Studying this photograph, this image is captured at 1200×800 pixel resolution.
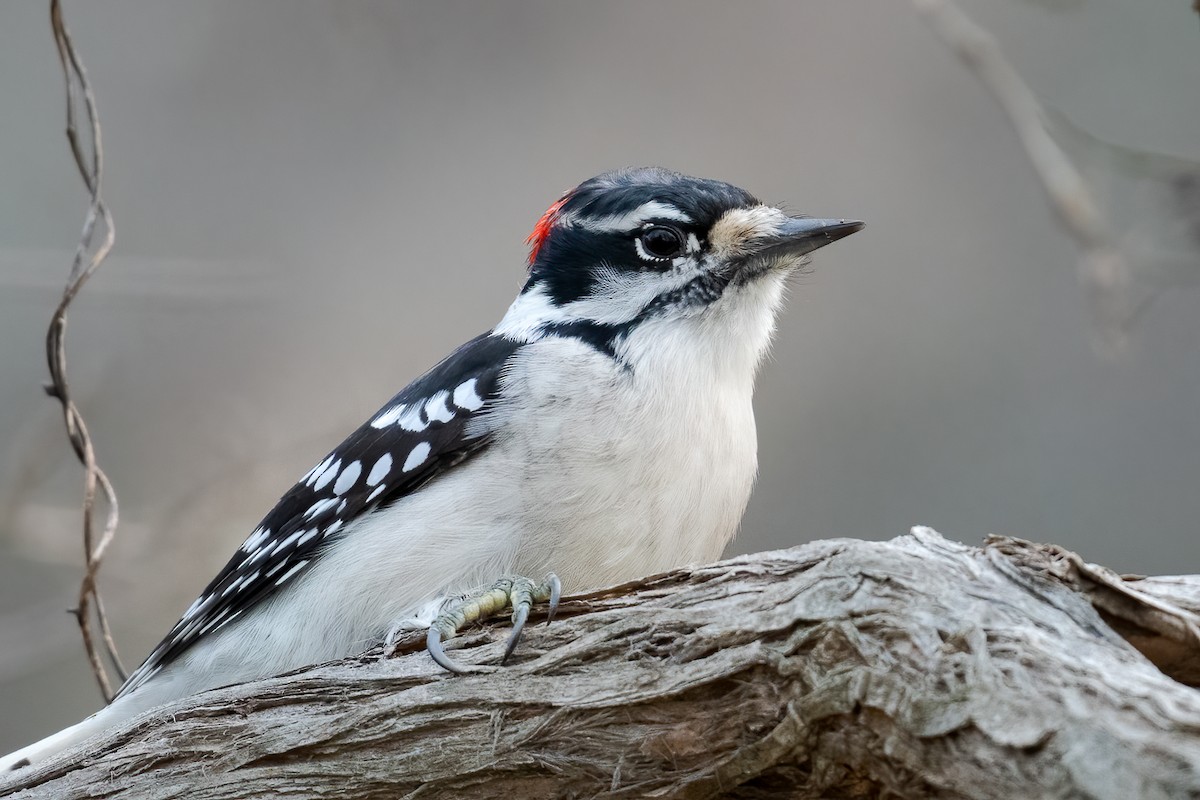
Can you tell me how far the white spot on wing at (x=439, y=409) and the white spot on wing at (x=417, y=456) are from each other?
69 millimetres

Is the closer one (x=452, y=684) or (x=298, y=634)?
(x=452, y=684)

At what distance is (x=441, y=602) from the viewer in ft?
7.43

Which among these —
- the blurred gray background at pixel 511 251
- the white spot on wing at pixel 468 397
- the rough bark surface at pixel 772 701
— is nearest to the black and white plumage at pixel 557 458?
the white spot on wing at pixel 468 397

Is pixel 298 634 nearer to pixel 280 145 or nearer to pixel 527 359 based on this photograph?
pixel 527 359

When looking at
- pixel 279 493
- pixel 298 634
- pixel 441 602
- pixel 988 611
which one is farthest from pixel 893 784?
pixel 279 493

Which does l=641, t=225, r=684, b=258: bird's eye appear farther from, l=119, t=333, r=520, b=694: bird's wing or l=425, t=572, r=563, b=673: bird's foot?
l=425, t=572, r=563, b=673: bird's foot

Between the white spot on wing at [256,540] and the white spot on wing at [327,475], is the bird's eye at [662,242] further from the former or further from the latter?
the white spot on wing at [256,540]

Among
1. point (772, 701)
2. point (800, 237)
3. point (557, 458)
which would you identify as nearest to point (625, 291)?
point (800, 237)

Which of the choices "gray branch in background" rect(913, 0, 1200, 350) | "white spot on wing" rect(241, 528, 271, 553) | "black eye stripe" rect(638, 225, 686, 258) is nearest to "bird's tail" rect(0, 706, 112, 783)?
"white spot on wing" rect(241, 528, 271, 553)

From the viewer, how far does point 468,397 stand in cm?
256

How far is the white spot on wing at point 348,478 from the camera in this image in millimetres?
2646

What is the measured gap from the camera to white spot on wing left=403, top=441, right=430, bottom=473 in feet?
8.26

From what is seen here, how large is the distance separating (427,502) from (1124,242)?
235cm

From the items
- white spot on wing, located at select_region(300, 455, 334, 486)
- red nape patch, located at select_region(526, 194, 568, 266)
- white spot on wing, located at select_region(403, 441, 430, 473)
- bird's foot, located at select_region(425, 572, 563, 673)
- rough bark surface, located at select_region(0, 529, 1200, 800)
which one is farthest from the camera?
red nape patch, located at select_region(526, 194, 568, 266)
